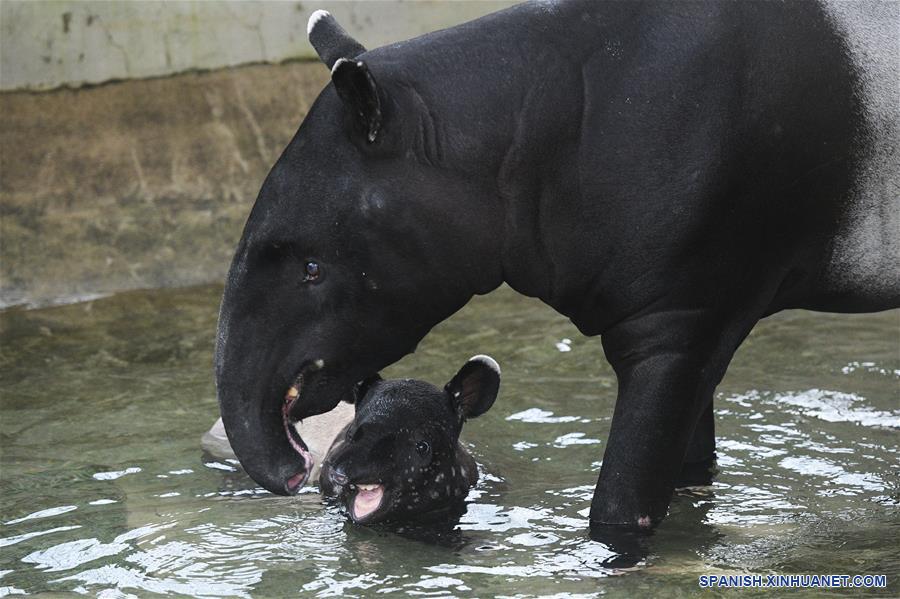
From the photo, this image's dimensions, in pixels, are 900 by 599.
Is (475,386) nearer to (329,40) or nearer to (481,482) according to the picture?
(481,482)

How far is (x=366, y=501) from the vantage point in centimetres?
560

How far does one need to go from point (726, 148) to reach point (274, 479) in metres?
1.76

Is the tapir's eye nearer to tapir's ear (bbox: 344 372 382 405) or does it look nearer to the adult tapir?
the adult tapir

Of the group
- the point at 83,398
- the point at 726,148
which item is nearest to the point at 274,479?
the point at 726,148

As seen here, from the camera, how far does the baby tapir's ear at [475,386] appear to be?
607 centimetres

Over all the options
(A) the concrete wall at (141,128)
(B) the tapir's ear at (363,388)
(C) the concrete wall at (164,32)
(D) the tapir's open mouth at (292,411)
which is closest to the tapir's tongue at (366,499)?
(B) the tapir's ear at (363,388)

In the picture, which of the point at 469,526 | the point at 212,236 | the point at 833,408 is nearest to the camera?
the point at 469,526

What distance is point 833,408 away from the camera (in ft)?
22.7

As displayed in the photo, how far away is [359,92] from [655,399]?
4.53 feet

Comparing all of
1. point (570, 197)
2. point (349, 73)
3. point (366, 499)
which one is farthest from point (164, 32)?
point (349, 73)

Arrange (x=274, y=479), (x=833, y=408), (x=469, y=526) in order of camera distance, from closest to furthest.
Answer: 1. (x=274, y=479)
2. (x=469, y=526)
3. (x=833, y=408)

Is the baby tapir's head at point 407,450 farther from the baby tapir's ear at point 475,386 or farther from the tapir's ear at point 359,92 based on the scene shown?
the tapir's ear at point 359,92

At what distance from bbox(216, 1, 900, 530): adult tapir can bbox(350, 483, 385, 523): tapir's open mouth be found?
0.82 metres

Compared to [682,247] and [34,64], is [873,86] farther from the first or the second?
[34,64]
